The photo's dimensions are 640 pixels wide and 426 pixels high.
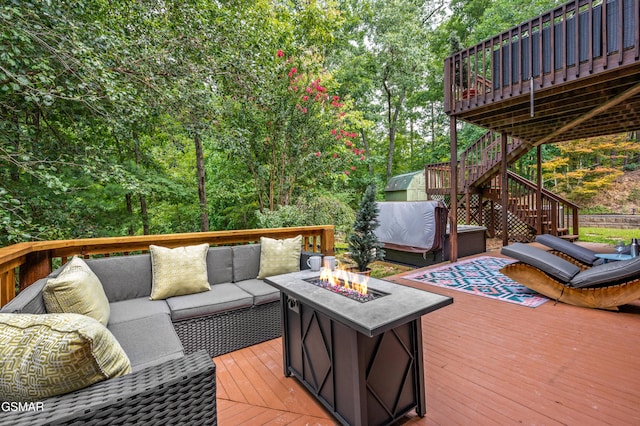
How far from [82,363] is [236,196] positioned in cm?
618

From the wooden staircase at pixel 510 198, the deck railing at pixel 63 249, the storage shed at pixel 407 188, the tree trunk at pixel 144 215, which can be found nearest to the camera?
the deck railing at pixel 63 249

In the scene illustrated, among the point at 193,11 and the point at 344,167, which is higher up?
the point at 193,11

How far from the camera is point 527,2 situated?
43.5 feet

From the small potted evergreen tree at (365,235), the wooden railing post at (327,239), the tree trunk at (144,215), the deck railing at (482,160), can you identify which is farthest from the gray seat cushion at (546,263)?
the tree trunk at (144,215)

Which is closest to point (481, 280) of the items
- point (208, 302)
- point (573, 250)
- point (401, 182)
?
point (573, 250)

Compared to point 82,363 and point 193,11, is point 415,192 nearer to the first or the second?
point 193,11

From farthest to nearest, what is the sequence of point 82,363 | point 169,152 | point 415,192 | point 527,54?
point 415,192 → point 169,152 → point 527,54 → point 82,363

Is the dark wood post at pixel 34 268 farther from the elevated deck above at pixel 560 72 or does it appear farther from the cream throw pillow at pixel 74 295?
the elevated deck above at pixel 560 72

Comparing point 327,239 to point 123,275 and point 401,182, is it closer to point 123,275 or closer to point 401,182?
point 123,275

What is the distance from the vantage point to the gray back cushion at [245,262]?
3229mm

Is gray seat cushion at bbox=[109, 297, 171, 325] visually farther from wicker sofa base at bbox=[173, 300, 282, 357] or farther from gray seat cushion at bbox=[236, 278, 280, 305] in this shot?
gray seat cushion at bbox=[236, 278, 280, 305]

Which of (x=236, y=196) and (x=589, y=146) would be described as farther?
(x=589, y=146)

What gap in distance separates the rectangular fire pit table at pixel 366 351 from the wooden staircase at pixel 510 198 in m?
7.50

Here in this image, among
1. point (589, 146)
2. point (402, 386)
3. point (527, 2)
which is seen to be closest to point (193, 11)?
point (402, 386)
